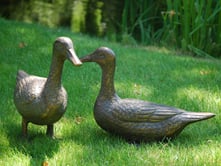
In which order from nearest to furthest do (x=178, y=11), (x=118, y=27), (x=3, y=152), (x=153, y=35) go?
(x=3, y=152), (x=178, y=11), (x=153, y=35), (x=118, y=27)

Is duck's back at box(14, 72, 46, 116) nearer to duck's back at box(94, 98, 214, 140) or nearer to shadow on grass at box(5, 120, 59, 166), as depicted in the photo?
shadow on grass at box(5, 120, 59, 166)

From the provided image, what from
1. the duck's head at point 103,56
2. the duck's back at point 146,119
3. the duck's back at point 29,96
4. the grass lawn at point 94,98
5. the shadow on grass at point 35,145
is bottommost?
the shadow on grass at point 35,145

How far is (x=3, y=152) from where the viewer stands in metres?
3.15

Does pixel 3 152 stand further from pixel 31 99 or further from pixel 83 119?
pixel 83 119

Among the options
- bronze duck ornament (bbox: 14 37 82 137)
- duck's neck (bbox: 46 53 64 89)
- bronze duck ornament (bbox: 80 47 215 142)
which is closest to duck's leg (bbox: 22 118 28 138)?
bronze duck ornament (bbox: 14 37 82 137)

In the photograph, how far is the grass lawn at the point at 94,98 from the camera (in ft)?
10.2

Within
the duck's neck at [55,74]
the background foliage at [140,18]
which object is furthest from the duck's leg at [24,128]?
the background foliage at [140,18]

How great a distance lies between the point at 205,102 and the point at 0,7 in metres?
7.91

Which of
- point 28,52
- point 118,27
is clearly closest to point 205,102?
point 28,52

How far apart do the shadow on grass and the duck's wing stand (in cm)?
52

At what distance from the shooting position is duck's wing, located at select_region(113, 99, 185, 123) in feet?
10.9

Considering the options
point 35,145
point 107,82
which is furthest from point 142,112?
point 35,145

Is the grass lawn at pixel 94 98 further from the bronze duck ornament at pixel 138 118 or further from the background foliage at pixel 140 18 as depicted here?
the background foliage at pixel 140 18

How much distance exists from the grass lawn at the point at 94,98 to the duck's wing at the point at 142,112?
0.62ft
